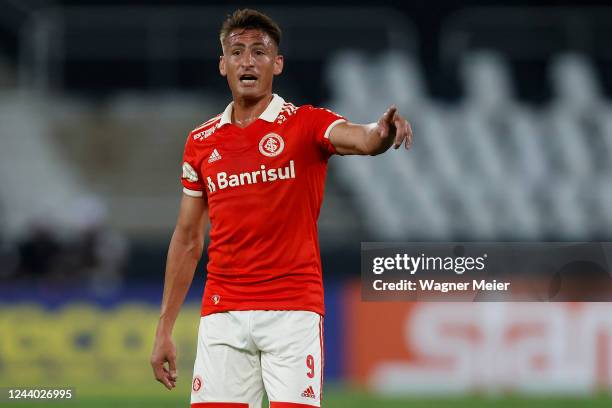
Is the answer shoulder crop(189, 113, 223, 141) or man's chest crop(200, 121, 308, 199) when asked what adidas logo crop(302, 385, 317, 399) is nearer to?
man's chest crop(200, 121, 308, 199)

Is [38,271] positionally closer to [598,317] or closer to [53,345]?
[53,345]

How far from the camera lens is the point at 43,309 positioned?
11828 mm

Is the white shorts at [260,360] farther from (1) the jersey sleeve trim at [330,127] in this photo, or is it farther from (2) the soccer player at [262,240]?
(1) the jersey sleeve trim at [330,127]

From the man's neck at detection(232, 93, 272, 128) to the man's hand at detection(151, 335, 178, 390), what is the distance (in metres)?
0.92

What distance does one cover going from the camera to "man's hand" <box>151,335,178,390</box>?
4879 millimetres

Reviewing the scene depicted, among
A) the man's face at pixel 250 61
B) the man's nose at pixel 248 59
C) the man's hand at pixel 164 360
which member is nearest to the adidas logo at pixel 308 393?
the man's hand at pixel 164 360

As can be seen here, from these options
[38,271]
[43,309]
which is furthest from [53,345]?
[38,271]

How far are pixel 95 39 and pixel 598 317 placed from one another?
26.8 feet

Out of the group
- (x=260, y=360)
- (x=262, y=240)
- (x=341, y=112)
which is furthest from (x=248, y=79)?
(x=341, y=112)

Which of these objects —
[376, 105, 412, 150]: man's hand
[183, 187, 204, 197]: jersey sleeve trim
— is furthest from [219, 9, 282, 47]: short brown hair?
[376, 105, 412, 150]: man's hand

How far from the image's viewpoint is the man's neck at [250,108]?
4.80 m

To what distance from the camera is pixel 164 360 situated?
489cm

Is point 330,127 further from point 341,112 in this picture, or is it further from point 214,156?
point 341,112

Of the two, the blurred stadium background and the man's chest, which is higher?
the blurred stadium background
